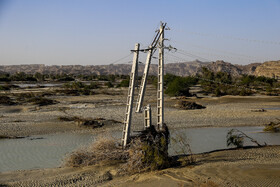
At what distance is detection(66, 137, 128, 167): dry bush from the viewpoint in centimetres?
1107

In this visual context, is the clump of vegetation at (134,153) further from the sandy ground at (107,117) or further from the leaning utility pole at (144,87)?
the sandy ground at (107,117)

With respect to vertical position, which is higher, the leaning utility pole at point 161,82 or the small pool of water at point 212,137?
the leaning utility pole at point 161,82

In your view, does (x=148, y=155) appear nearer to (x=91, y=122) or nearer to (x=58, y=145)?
(x=58, y=145)

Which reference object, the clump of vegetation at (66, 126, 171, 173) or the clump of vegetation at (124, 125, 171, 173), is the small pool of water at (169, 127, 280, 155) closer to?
the clump of vegetation at (66, 126, 171, 173)

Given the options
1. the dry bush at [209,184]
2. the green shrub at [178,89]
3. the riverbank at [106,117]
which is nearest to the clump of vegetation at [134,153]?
the dry bush at [209,184]

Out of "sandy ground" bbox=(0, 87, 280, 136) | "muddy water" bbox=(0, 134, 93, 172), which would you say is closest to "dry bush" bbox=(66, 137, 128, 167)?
"muddy water" bbox=(0, 134, 93, 172)

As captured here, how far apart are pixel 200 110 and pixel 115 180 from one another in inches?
686

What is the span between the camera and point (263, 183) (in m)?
8.74

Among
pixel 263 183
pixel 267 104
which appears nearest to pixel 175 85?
pixel 267 104

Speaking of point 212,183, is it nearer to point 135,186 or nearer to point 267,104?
point 135,186

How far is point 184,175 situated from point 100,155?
309 cm

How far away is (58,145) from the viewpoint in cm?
1557

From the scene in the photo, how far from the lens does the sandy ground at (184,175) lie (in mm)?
8953

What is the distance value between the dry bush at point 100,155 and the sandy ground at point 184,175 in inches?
12.8
